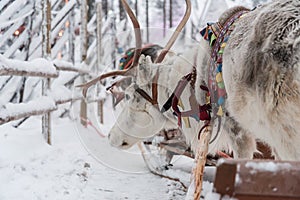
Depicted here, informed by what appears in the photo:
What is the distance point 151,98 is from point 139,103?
0.14 meters

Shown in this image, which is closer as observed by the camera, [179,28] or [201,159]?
[201,159]

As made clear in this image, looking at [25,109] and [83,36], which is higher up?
[83,36]

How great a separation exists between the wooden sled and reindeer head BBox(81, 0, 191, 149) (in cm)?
208

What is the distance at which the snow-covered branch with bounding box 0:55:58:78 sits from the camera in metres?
2.50

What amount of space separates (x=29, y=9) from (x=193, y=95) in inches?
136

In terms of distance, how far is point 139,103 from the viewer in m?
2.87

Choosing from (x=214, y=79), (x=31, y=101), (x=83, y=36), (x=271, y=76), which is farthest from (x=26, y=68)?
(x=83, y=36)

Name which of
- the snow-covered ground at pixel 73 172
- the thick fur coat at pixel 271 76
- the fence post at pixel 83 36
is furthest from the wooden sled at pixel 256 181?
the fence post at pixel 83 36

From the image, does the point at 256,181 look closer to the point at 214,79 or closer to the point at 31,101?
the point at 214,79

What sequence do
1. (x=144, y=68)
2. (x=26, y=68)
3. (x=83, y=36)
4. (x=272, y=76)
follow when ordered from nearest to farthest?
1. (x=272, y=76)
2. (x=144, y=68)
3. (x=26, y=68)
4. (x=83, y=36)

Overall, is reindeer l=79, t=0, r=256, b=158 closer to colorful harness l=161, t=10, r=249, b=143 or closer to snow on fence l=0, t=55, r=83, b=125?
colorful harness l=161, t=10, r=249, b=143

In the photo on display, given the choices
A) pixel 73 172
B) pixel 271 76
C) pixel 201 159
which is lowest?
pixel 73 172

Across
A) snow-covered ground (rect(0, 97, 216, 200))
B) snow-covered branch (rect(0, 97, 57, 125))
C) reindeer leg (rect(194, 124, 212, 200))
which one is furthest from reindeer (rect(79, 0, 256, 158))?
snow-covered branch (rect(0, 97, 57, 125))

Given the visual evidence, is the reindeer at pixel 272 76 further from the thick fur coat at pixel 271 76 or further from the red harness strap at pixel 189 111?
the red harness strap at pixel 189 111
